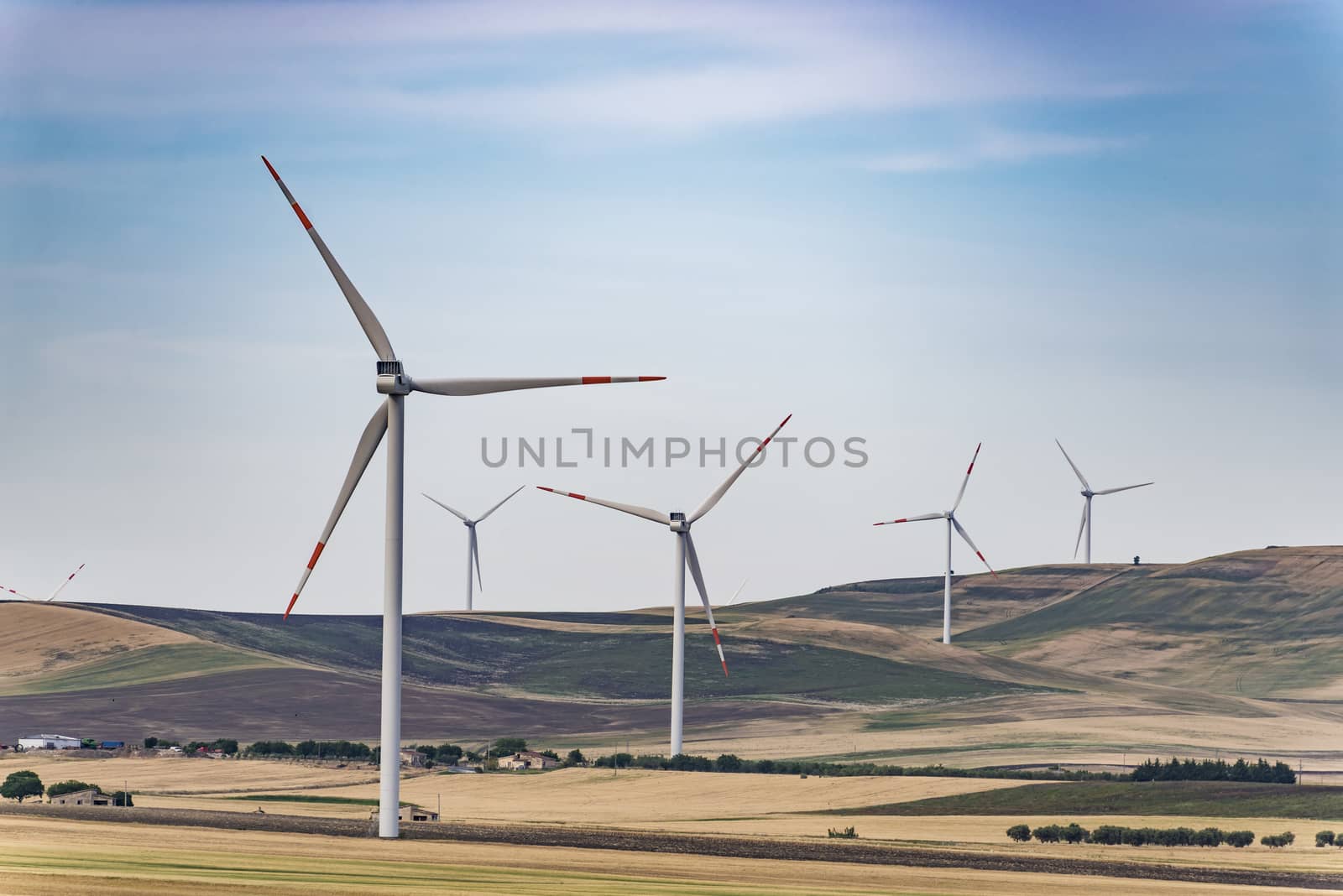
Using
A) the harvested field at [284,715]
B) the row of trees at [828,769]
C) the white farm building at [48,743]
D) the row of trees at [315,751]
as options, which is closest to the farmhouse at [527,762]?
the row of trees at [828,769]

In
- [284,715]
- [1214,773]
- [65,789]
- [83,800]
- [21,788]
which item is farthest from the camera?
[284,715]

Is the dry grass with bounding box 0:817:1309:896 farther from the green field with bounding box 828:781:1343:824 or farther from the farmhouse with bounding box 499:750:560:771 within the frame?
the farmhouse with bounding box 499:750:560:771

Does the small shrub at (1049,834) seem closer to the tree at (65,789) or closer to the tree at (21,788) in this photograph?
the tree at (65,789)

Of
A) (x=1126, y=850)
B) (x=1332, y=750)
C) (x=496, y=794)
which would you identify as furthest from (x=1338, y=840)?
(x=1332, y=750)

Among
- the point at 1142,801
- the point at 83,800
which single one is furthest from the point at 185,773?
the point at 1142,801

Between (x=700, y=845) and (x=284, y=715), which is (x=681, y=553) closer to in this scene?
(x=700, y=845)

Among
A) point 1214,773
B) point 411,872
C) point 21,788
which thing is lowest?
point 411,872
